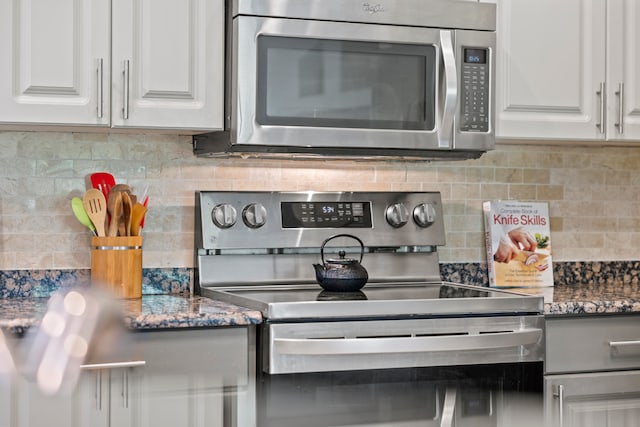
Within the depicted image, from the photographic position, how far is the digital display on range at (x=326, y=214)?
3.06 metres

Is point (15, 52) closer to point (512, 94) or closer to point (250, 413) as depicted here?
point (250, 413)

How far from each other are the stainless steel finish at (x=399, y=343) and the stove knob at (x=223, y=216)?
575 mm

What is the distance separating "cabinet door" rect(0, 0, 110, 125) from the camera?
2.57 meters

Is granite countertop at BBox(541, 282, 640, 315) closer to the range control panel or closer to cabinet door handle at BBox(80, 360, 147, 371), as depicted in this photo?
the range control panel

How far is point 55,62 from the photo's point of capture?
2.61 metres

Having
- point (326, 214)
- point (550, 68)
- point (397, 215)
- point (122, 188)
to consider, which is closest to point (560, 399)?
point (397, 215)

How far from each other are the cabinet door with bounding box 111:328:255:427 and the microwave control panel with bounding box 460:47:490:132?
0.97 meters

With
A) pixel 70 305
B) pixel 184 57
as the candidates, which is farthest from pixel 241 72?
pixel 70 305

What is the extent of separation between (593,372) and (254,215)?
1096 mm

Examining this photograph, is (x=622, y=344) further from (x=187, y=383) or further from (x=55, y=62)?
(x=55, y=62)

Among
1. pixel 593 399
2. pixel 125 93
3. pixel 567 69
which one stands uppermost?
pixel 567 69

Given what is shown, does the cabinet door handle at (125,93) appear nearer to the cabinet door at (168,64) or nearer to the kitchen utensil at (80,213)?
the cabinet door at (168,64)

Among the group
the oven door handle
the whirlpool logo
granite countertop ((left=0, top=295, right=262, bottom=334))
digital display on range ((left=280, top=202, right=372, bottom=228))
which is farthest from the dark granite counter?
the whirlpool logo

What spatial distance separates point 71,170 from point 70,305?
420mm
